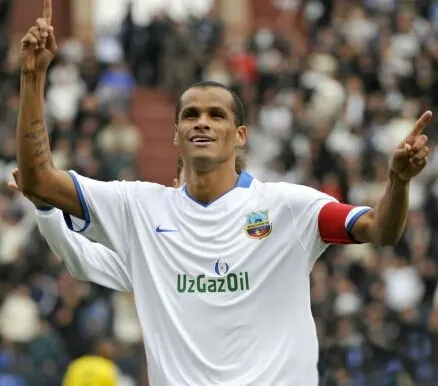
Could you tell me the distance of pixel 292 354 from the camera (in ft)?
23.2

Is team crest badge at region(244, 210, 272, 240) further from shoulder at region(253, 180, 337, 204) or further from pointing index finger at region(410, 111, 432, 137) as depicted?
pointing index finger at region(410, 111, 432, 137)

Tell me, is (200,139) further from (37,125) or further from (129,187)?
(37,125)

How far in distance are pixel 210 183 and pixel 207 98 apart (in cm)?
39

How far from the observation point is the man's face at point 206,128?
7.30 m

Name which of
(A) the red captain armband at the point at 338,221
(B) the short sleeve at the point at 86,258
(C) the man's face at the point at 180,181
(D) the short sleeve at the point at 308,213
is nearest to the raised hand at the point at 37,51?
(B) the short sleeve at the point at 86,258

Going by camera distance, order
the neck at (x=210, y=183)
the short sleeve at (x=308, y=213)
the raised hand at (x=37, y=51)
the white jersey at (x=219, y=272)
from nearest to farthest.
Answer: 1. the raised hand at (x=37, y=51)
2. the white jersey at (x=219, y=272)
3. the short sleeve at (x=308, y=213)
4. the neck at (x=210, y=183)

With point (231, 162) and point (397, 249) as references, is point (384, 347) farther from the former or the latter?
point (231, 162)

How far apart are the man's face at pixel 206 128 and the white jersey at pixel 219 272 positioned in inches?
8.5

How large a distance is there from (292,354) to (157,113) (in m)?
18.3

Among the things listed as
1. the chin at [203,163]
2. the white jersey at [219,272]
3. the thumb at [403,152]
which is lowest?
the white jersey at [219,272]

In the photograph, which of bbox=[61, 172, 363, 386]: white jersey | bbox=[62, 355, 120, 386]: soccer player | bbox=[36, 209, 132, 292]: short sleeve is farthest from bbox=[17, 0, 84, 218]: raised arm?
bbox=[62, 355, 120, 386]: soccer player

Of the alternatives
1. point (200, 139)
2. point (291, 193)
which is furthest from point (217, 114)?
point (291, 193)

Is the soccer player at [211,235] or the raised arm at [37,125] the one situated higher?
the raised arm at [37,125]

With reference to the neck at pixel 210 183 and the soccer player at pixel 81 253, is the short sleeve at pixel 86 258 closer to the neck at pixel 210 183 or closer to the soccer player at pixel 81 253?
the soccer player at pixel 81 253
